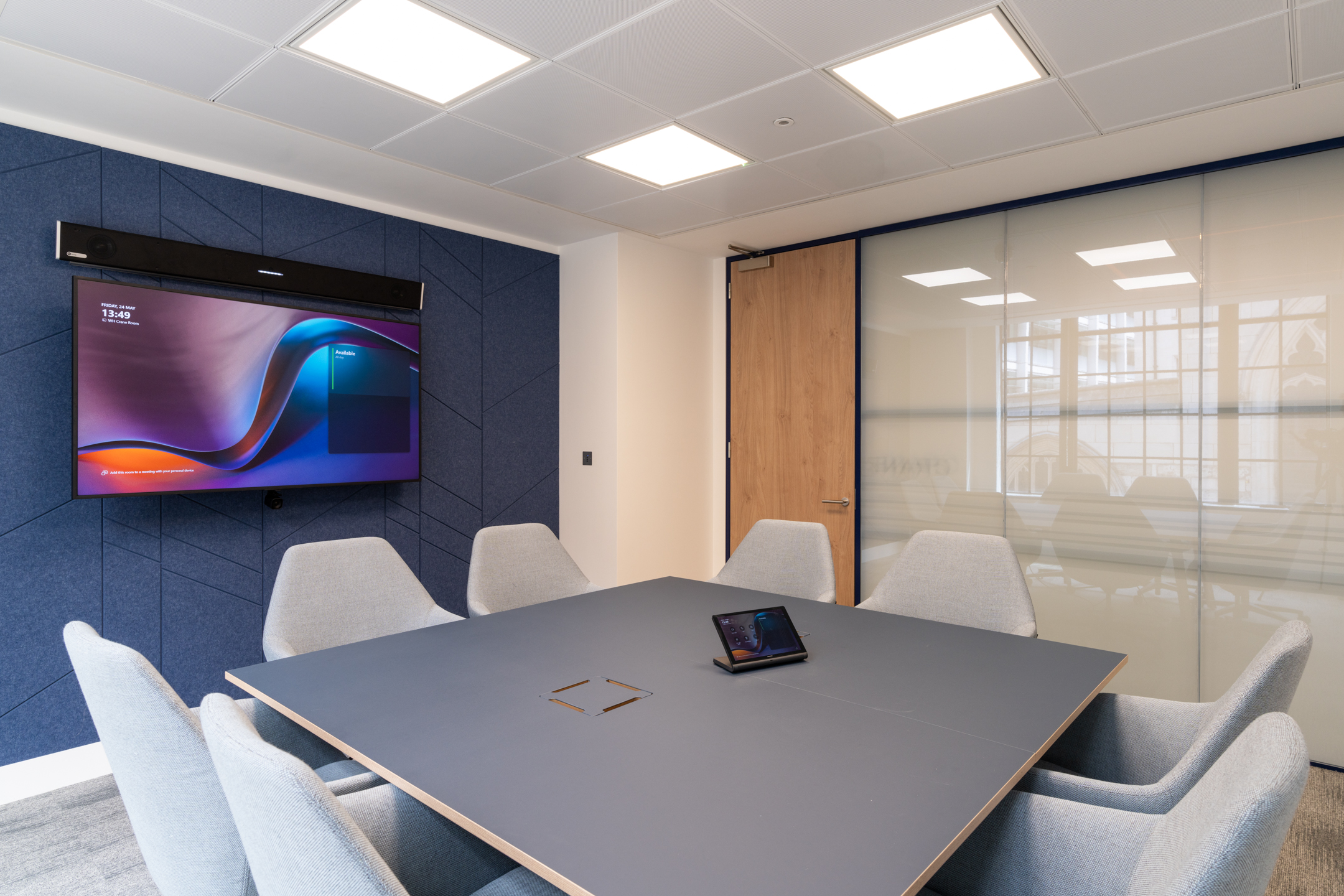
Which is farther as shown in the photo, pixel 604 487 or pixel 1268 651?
pixel 604 487

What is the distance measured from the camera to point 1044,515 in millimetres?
4133

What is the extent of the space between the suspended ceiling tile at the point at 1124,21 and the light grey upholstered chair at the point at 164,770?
2960mm

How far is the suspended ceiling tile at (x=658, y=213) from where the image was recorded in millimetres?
4215

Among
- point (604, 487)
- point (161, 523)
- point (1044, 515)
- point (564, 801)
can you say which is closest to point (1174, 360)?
point (1044, 515)

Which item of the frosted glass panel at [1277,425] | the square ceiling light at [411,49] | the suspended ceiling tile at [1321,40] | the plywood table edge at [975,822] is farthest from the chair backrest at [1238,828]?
the frosted glass panel at [1277,425]

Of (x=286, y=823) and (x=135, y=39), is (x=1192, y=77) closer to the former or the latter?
(x=286, y=823)

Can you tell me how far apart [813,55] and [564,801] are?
255 cm

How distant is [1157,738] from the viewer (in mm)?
1822

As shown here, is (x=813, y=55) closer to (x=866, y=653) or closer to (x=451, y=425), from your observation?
(x=866, y=653)

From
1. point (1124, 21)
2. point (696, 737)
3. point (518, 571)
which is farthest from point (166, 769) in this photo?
point (1124, 21)

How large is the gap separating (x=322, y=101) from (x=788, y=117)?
6.43ft

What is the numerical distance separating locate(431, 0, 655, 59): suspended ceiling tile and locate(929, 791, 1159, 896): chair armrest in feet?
8.02

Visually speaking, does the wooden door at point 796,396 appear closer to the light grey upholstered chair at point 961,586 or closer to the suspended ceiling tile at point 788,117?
the suspended ceiling tile at point 788,117

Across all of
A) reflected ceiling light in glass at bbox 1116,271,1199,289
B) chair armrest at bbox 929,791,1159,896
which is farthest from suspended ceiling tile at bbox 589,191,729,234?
chair armrest at bbox 929,791,1159,896
